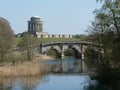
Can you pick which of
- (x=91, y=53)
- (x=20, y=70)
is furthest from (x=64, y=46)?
(x=91, y=53)

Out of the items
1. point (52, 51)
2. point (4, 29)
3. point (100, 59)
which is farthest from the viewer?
point (52, 51)

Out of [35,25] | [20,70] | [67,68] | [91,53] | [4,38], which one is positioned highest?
[35,25]

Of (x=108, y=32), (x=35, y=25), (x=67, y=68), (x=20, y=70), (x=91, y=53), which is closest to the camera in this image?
(x=108, y=32)

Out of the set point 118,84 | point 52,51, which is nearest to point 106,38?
point 118,84

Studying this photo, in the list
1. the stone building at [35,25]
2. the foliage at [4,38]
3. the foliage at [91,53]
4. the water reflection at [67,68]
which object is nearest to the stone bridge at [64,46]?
the stone building at [35,25]

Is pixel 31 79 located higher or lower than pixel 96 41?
lower

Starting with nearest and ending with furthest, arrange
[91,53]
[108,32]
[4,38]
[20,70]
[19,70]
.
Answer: [108,32] → [91,53] → [19,70] → [20,70] → [4,38]

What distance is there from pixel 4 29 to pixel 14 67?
8.45 m

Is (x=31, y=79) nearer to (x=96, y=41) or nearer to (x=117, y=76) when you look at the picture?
(x=96, y=41)

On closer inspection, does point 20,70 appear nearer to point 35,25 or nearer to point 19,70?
point 19,70

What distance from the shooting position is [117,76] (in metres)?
39.2

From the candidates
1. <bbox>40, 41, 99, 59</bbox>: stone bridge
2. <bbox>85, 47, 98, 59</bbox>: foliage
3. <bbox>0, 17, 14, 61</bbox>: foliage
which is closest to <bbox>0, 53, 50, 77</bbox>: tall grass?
<bbox>0, 17, 14, 61</bbox>: foliage

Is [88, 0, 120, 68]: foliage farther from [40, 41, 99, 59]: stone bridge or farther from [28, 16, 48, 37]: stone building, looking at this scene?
[28, 16, 48, 37]: stone building

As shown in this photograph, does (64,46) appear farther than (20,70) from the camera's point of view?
Yes
